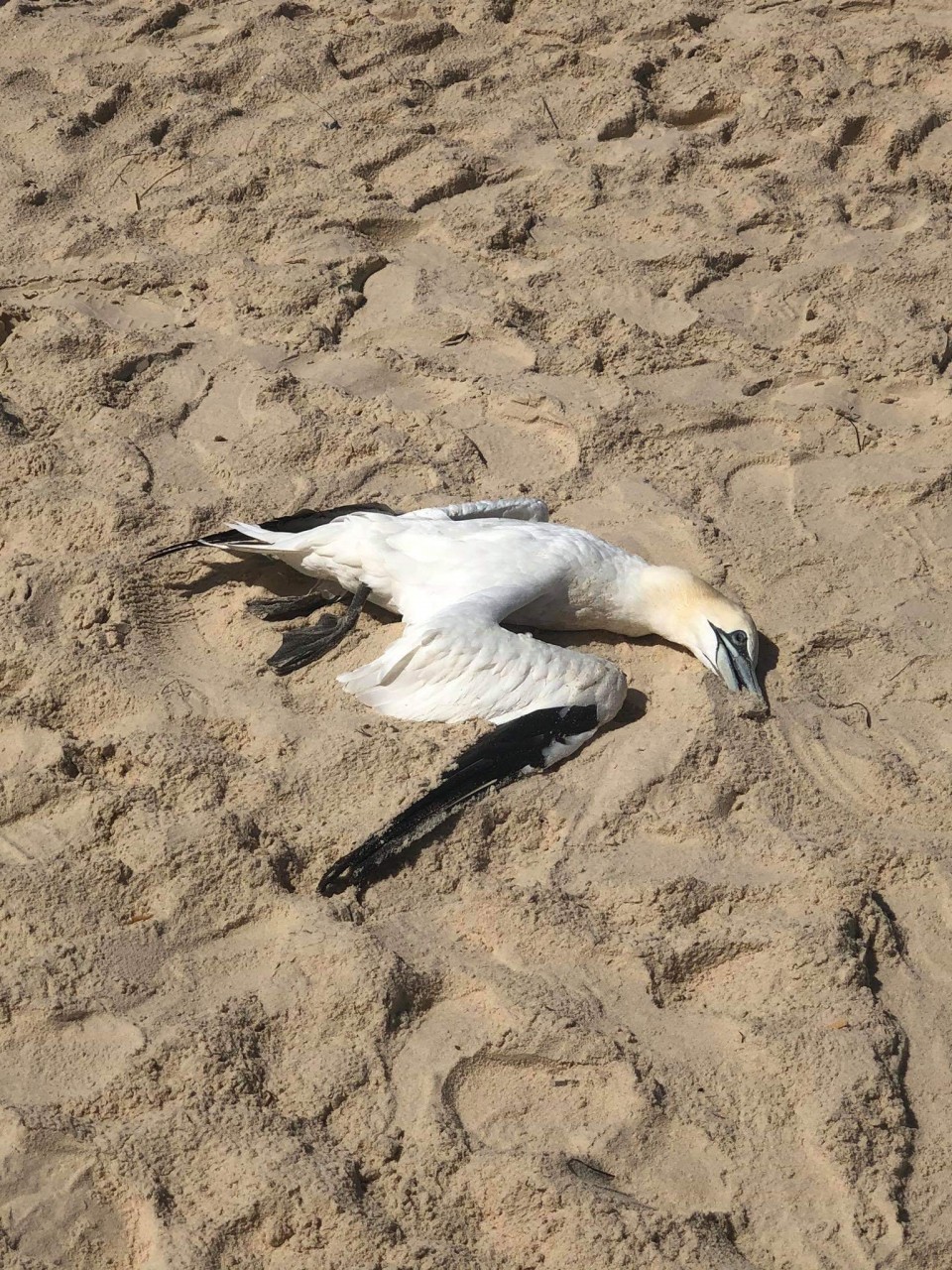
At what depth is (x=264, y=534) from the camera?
3.73m

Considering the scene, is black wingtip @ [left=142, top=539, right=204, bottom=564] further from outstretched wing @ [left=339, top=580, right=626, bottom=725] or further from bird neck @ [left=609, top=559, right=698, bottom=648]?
bird neck @ [left=609, top=559, right=698, bottom=648]

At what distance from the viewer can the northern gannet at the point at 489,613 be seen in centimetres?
333

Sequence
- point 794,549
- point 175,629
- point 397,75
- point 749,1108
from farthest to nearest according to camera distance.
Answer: point 397,75 < point 794,549 < point 175,629 < point 749,1108

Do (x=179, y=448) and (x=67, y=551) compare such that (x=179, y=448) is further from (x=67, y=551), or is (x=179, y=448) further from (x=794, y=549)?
(x=794, y=549)

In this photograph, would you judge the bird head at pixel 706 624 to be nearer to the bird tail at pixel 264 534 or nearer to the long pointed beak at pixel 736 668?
the long pointed beak at pixel 736 668

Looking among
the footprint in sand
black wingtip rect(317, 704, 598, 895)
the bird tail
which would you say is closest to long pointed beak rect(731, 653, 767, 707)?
black wingtip rect(317, 704, 598, 895)

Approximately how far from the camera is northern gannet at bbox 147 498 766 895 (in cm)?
333

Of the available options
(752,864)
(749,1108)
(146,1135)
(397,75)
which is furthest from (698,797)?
(397,75)

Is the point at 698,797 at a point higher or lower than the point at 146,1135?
lower

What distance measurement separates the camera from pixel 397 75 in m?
5.83

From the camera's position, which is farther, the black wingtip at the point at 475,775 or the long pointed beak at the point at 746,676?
the long pointed beak at the point at 746,676

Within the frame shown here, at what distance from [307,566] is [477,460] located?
84 centimetres

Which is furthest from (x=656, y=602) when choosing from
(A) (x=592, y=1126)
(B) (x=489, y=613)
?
(A) (x=592, y=1126)

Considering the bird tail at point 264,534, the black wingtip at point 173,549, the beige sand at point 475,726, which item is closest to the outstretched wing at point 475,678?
the beige sand at point 475,726
